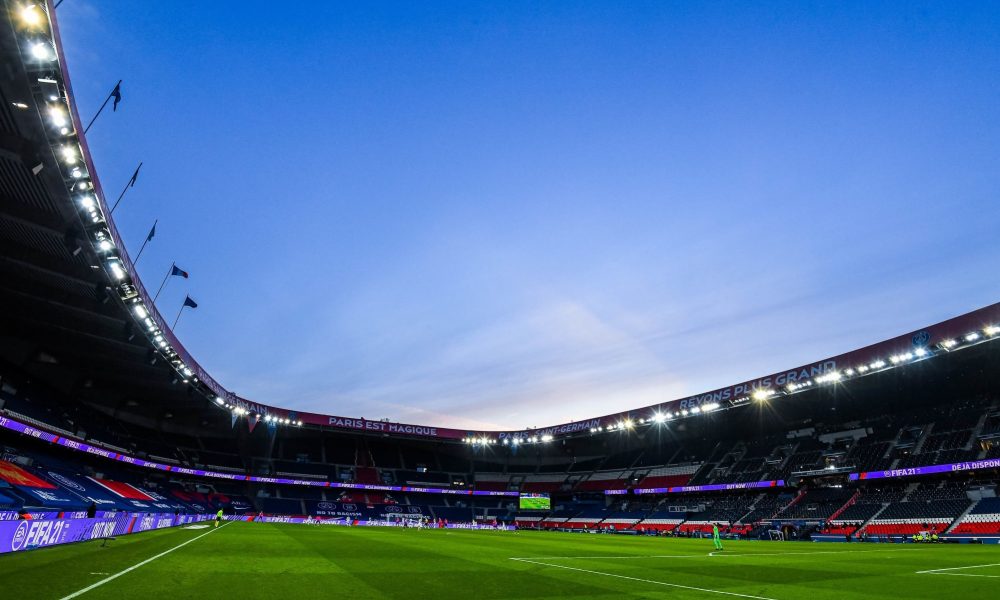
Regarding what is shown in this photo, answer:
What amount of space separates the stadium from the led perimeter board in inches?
10.8

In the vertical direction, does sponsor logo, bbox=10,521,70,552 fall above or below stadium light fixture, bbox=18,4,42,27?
below

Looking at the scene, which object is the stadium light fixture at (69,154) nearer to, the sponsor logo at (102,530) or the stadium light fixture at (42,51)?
the stadium light fixture at (42,51)

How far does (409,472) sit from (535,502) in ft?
61.8

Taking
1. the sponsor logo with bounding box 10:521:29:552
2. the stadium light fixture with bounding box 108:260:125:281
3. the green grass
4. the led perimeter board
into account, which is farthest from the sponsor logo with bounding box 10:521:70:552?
the led perimeter board

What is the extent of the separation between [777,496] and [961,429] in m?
15.4

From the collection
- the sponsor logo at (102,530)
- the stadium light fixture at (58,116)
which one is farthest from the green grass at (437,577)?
the stadium light fixture at (58,116)

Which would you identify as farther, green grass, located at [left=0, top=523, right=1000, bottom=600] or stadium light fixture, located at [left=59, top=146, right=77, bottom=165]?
stadium light fixture, located at [left=59, top=146, right=77, bottom=165]

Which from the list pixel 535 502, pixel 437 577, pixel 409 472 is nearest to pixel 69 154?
pixel 437 577

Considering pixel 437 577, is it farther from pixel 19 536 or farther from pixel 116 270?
pixel 116 270

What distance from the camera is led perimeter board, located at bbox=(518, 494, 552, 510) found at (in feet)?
217

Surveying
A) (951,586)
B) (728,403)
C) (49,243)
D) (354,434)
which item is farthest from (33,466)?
(728,403)

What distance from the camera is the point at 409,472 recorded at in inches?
2867

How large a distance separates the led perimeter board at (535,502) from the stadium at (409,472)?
0.27 meters

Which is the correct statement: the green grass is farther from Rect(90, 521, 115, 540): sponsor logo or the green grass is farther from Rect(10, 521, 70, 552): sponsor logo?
Rect(90, 521, 115, 540): sponsor logo
